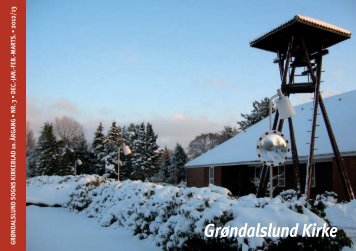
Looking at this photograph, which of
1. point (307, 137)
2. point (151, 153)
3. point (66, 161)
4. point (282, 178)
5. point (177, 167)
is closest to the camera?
point (307, 137)

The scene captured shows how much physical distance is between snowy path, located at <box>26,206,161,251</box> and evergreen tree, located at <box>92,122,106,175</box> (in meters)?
38.5

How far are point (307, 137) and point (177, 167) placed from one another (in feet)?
115

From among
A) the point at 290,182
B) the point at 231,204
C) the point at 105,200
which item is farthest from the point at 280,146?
the point at 290,182

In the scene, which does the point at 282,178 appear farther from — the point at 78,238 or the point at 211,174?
the point at 78,238

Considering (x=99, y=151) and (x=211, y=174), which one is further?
(x=99, y=151)

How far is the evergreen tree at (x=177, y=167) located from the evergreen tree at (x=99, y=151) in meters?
9.99

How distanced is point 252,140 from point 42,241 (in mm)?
18550

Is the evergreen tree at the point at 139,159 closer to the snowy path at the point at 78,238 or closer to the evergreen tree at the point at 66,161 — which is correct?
the evergreen tree at the point at 66,161

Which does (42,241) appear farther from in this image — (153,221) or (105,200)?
(105,200)

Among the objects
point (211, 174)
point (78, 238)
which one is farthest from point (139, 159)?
point (78, 238)

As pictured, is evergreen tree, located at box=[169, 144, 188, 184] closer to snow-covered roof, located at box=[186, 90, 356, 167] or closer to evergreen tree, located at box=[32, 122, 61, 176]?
evergreen tree, located at box=[32, 122, 61, 176]

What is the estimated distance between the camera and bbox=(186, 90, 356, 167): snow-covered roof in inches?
710

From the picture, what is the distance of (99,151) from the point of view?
52.1 metres

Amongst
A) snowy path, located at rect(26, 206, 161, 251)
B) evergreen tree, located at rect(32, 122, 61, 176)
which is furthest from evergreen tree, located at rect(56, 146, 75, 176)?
snowy path, located at rect(26, 206, 161, 251)
